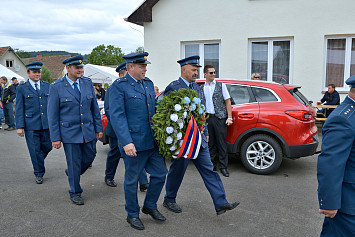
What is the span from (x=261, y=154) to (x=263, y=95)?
3.72 ft

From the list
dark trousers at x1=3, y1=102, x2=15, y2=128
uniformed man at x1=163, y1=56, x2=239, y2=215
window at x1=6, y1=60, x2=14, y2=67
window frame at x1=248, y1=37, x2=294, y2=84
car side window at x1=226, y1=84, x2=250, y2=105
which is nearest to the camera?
uniformed man at x1=163, y1=56, x2=239, y2=215

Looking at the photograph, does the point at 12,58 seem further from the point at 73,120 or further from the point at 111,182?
the point at 73,120

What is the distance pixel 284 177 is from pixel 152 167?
3083 mm

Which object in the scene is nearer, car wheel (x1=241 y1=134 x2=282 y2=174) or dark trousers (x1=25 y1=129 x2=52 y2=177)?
dark trousers (x1=25 y1=129 x2=52 y2=177)

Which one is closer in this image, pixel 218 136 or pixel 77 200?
pixel 77 200

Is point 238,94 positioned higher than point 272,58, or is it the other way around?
point 272,58

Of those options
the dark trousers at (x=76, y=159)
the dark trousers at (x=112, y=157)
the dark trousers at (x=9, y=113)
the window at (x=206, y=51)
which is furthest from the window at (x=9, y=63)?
the dark trousers at (x=76, y=159)

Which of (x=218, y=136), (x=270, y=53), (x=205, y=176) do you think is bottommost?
(x=205, y=176)

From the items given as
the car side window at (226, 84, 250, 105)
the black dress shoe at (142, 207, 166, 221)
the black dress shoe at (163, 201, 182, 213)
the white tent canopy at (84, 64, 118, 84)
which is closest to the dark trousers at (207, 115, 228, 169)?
the car side window at (226, 84, 250, 105)

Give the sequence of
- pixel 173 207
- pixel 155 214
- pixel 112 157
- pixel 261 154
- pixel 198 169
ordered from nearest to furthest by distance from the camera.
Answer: pixel 155 214 < pixel 198 169 < pixel 173 207 < pixel 112 157 < pixel 261 154

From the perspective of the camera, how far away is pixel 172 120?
12.3 feet

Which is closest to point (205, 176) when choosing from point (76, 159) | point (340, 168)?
point (76, 159)

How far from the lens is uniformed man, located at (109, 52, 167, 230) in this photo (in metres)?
3.79

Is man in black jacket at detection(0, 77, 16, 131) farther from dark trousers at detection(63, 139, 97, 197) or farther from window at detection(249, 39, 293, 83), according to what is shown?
dark trousers at detection(63, 139, 97, 197)
